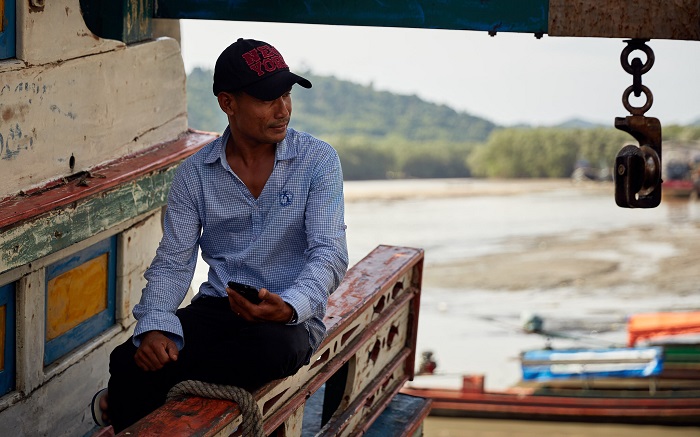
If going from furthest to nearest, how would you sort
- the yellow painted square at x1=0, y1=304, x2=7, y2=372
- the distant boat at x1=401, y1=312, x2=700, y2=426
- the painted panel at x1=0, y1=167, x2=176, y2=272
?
the distant boat at x1=401, y1=312, x2=700, y2=426
the yellow painted square at x1=0, y1=304, x2=7, y2=372
the painted panel at x1=0, y1=167, x2=176, y2=272

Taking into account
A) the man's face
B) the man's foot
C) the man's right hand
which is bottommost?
the man's foot

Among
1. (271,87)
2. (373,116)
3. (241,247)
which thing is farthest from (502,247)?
(271,87)

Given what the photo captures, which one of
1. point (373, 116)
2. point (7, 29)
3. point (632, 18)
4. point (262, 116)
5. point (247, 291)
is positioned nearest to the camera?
point (247, 291)

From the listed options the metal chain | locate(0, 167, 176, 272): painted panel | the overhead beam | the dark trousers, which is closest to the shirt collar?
the dark trousers

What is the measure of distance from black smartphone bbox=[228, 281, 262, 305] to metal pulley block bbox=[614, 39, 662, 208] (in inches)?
61.4

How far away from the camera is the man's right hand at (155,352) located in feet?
8.14

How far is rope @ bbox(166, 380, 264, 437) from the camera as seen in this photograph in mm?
2352

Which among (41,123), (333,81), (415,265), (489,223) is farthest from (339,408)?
(333,81)

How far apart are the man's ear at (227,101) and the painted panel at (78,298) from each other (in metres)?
0.88

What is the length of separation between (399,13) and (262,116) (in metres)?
0.98

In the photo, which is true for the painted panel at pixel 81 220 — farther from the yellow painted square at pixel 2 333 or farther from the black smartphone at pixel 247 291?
the black smartphone at pixel 247 291

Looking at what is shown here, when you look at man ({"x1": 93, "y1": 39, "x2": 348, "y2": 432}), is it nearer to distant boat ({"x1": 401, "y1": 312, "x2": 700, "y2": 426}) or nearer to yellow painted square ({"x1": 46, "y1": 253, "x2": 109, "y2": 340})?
yellow painted square ({"x1": 46, "y1": 253, "x2": 109, "y2": 340})

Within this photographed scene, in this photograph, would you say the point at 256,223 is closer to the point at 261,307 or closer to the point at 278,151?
the point at 278,151

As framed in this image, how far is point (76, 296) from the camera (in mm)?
3344
